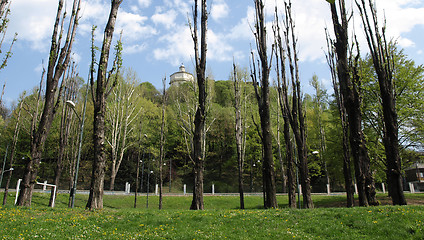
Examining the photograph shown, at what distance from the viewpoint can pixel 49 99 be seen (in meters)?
12.0

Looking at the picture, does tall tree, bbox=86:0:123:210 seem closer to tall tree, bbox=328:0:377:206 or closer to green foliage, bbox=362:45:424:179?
tall tree, bbox=328:0:377:206

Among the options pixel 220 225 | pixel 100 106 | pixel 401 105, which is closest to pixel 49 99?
pixel 100 106

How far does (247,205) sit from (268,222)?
18.0m

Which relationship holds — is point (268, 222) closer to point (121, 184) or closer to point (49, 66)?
point (49, 66)

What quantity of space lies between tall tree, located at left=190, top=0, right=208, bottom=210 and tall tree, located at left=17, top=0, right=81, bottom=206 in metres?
6.39

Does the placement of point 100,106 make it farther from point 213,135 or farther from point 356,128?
point 213,135

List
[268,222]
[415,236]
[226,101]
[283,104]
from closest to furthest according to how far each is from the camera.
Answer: [415,236], [268,222], [283,104], [226,101]

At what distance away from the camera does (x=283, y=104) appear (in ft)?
54.0

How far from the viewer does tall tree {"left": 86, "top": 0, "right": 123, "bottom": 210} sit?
30.1 ft

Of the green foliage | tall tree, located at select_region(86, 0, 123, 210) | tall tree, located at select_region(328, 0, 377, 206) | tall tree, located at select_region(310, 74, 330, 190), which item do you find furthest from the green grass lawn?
tall tree, located at select_region(310, 74, 330, 190)

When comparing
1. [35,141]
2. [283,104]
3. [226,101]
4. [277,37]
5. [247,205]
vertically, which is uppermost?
[226,101]

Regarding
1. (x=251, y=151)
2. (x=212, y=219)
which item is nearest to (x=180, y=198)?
(x=251, y=151)

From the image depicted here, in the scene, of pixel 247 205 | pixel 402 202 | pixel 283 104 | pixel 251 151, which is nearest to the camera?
pixel 402 202

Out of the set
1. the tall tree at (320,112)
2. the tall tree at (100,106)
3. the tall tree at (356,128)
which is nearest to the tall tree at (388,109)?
the tall tree at (356,128)
